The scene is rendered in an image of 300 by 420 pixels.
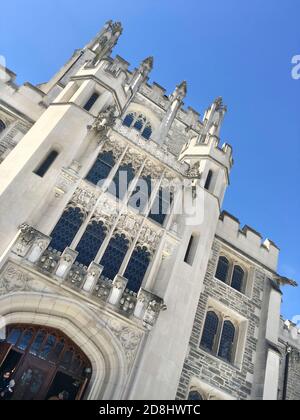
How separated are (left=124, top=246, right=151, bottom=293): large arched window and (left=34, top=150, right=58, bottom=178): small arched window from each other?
11.6 ft

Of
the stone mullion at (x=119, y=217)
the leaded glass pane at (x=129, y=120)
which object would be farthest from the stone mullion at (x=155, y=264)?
the leaded glass pane at (x=129, y=120)

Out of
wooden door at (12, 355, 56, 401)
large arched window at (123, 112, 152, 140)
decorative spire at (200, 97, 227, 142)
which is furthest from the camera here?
large arched window at (123, 112, 152, 140)

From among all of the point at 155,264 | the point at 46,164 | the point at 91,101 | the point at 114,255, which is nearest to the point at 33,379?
the point at 114,255

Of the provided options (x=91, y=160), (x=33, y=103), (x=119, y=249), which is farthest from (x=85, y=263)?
(x=33, y=103)

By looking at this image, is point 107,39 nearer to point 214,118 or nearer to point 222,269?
point 214,118

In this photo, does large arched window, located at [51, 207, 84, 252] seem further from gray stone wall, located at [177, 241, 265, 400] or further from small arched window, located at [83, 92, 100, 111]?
gray stone wall, located at [177, 241, 265, 400]

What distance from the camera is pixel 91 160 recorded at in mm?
11148

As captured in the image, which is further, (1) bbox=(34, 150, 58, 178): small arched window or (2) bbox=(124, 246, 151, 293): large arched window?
(2) bbox=(124, 246, 151, 293): large arched window

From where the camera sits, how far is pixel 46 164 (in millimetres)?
10172

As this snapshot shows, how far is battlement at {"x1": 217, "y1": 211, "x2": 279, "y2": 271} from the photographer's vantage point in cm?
1393

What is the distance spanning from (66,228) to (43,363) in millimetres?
3458

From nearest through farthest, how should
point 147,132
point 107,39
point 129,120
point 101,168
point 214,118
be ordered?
point 101,168 < point 107,39 < point 129,120 < point 147,132 < point 214,118

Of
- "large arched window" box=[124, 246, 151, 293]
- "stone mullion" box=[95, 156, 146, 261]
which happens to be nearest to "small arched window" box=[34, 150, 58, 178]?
"stone mullion" box=[95, 156, 146, 261]

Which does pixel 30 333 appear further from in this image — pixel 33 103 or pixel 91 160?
pixel 33 103
